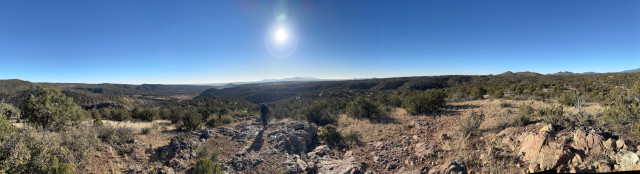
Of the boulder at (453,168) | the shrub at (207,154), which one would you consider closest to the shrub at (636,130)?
the boulder at (453,168)

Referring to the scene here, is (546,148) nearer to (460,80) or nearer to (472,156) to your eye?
(472,156)

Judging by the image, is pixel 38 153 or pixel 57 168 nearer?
pixel 57 168

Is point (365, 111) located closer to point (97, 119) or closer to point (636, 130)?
point (636, 130)

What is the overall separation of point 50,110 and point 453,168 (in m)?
12.8

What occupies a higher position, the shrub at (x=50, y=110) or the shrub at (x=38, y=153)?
the shrub at (x=50, y=110)

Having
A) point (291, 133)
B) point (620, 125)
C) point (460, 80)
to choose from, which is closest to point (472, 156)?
point (620, 125)

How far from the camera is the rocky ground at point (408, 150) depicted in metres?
4.38

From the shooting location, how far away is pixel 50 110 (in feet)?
25.0

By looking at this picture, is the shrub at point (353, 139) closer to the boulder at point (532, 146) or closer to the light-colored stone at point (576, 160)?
the boulder at point (532, 146)

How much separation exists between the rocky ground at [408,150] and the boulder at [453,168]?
2 centimetres


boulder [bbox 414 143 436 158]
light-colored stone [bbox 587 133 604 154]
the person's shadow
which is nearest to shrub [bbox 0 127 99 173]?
the person's shadow

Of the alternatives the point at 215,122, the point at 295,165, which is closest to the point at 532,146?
the point at 295,165

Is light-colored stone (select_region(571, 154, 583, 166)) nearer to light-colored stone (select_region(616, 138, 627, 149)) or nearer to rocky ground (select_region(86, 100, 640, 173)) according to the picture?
rocky ground (select_region(86, 100, 640, 173))

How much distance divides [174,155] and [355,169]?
5.82 metres
